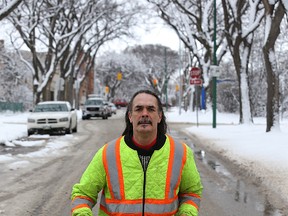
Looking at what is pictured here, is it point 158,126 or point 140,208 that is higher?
point 158,126

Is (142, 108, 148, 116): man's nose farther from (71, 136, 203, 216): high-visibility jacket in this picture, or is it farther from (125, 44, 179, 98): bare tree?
(125, 44, 179, 98): bare tree

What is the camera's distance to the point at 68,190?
8.66m

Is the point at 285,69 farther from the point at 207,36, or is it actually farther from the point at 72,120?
the point at 72,120

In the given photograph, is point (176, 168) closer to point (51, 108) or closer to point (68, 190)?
point (68, 190)

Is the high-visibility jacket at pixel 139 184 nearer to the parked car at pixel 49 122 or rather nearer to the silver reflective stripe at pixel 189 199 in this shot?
the silver reflective stripe at pixel 189 199

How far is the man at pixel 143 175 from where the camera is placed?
2.88m

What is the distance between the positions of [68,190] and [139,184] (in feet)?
19.8

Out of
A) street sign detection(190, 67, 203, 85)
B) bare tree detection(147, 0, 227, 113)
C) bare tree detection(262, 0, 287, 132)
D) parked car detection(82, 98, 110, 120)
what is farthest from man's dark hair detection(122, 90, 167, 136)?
parked car detection(82, 98, 110, 120)

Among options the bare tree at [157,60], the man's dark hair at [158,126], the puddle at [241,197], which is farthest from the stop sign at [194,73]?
the bare tree at [157,60]

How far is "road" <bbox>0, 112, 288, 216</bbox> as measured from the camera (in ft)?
23.4

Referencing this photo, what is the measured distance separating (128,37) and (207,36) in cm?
987

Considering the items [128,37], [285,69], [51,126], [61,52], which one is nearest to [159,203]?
[51,126]

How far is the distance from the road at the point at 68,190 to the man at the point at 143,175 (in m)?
4.01

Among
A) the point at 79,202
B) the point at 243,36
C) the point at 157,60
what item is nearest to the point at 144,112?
the point at 79,202
